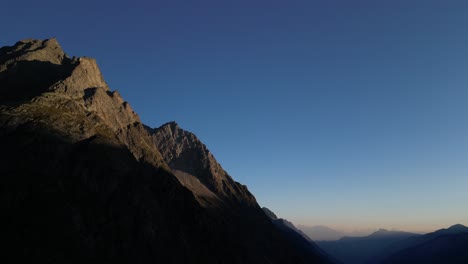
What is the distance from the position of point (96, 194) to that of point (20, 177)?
35.4 m

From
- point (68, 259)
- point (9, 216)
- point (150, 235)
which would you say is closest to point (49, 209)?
point (9, 216)

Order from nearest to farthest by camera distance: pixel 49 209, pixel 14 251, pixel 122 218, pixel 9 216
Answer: pixel 14 251 < pixel 9 216 < pixel 49 209 < pixel 122 218

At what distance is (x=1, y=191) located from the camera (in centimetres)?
16312

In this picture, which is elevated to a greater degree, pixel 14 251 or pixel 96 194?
pixel 96 194

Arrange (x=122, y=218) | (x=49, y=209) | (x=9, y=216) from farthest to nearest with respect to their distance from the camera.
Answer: (x=122, y=218) < (x=49, y=209) < (x=9, y=216)

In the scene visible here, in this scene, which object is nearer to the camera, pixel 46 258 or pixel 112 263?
pixel 46 258

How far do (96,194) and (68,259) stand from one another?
51095 mm

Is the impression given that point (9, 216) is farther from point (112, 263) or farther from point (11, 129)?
point (11, 129)

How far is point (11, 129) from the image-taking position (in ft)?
648

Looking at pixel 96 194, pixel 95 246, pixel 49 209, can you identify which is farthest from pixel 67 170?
pixel 95 246

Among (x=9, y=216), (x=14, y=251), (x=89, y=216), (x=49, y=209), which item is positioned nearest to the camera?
(x=14, y=251)

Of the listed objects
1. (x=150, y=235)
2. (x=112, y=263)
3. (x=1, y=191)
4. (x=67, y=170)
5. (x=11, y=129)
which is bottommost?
→ (x=112, y=263)

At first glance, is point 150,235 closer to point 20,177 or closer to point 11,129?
point 20,177

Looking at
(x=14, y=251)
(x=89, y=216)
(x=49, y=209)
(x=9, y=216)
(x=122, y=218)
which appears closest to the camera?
(x=14, y=251)
